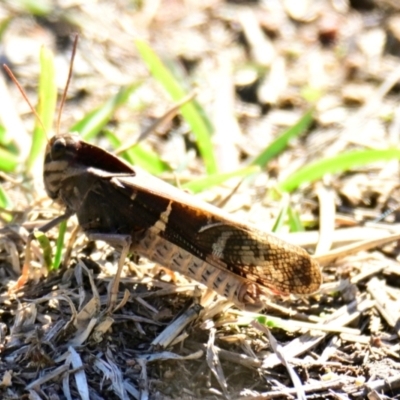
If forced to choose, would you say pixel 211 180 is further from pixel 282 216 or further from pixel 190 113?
pixel 190 113

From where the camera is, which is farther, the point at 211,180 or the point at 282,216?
the point at 211,180

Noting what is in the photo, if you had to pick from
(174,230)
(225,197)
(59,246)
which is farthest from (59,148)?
(225,197)

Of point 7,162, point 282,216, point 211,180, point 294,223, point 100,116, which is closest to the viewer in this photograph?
point 282,216

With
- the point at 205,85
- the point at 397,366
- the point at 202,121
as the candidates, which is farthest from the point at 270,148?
the point at 397,366

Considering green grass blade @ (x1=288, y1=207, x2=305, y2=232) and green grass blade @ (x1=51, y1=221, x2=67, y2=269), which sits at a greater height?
green grass blade @ (x1=51, y1=221, x2=67, y2=269)

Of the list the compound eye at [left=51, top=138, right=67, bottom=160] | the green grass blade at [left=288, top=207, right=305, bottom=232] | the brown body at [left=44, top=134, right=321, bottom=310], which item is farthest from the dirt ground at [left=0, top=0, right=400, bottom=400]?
the compound eye at [left=51, top=138, right=67, bottom=160]

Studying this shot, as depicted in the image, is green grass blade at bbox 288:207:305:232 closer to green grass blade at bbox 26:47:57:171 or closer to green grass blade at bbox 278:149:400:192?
green grass blade at bbox 278:149:400:192
